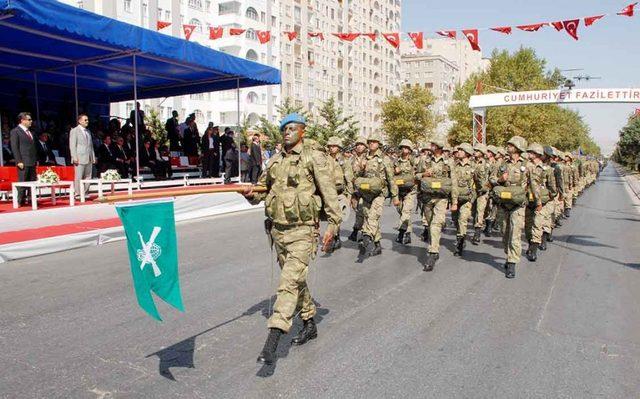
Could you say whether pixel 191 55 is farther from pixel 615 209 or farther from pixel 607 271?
pixel 615 209

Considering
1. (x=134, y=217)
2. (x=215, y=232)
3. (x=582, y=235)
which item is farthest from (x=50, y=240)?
(x=582, y=235)

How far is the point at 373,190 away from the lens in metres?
8.82

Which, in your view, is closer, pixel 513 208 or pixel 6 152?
pixel 513 208

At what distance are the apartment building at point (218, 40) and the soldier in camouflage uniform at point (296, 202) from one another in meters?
40.7

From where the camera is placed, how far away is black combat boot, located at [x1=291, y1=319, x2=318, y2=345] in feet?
14.8

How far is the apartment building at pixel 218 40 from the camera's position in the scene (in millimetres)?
43000

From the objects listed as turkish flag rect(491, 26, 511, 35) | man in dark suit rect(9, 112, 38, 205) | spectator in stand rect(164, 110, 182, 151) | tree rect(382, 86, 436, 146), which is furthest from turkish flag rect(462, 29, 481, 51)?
tree rect(382, 86, 436, 146)

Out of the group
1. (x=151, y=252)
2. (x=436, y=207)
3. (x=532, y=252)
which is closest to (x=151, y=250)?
(x=151, y=252)

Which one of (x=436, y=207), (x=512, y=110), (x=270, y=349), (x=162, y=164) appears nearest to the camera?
(x=270, y=349)

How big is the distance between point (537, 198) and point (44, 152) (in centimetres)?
1165

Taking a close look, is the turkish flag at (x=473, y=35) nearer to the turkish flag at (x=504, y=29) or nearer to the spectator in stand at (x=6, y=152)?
the turkish flag at (x=504, y=29)

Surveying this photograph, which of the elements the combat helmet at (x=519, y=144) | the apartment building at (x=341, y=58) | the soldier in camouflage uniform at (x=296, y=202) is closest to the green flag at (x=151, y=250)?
the soldier in camouflage uniform at (x=296, y=202)

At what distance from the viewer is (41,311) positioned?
213 inches

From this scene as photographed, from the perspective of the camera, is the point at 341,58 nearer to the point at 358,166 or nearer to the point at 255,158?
the point at 255,158
